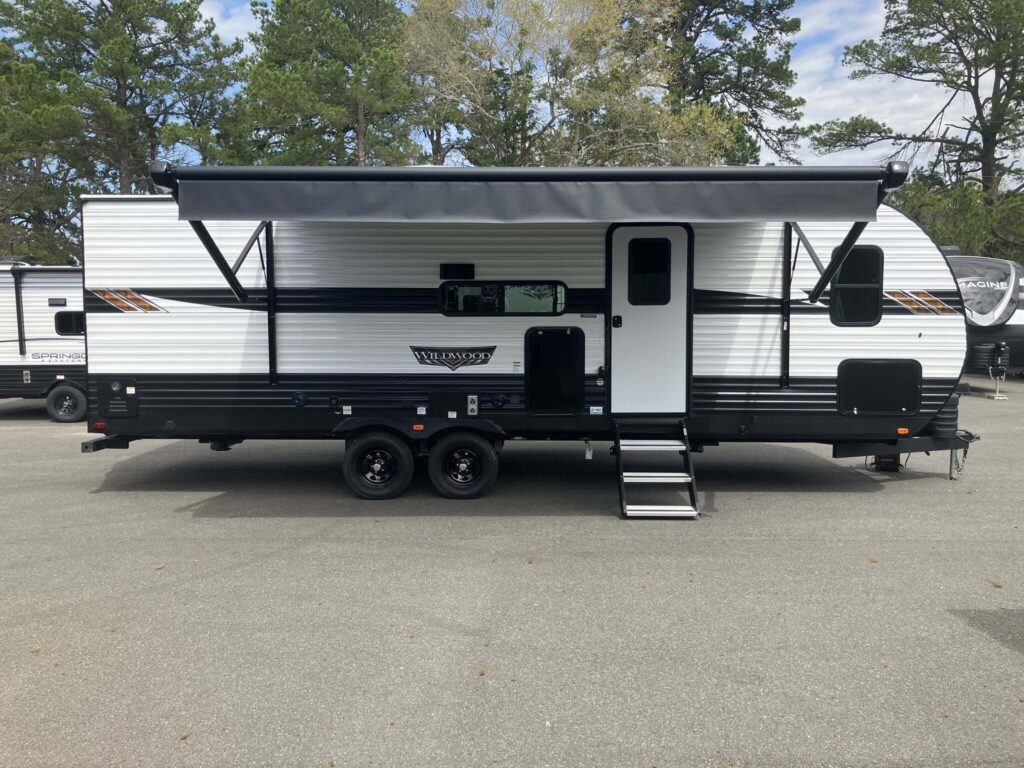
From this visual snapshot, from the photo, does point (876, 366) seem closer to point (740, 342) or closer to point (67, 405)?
point (740, 342)

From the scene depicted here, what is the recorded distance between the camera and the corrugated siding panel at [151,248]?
730cm

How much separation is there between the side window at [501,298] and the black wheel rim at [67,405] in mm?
8681

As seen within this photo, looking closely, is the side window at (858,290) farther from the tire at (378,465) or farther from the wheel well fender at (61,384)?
the wheel well fender at (61,384)

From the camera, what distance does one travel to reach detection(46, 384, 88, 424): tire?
12.7 metres

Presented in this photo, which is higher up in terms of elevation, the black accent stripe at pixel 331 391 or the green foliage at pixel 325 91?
the green foliage at pixel 325 91

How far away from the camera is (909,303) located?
7195mm

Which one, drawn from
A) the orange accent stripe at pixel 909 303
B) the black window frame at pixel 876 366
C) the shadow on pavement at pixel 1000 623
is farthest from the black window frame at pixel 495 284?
the shadow on pavement at pixel 1000 623

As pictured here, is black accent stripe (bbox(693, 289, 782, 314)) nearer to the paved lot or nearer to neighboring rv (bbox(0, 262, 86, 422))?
the paved lot

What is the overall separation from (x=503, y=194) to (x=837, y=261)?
3031mm

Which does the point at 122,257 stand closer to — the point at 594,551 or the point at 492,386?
the point at 492,386

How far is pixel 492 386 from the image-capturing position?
7.32m

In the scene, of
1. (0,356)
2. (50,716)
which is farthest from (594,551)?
(0,356)

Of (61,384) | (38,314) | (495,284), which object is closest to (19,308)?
(38,314)

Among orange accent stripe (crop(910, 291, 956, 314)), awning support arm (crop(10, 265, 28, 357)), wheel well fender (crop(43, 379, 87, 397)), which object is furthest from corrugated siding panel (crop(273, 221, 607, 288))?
awning support arm (crop(10, 265, 28, 357))
